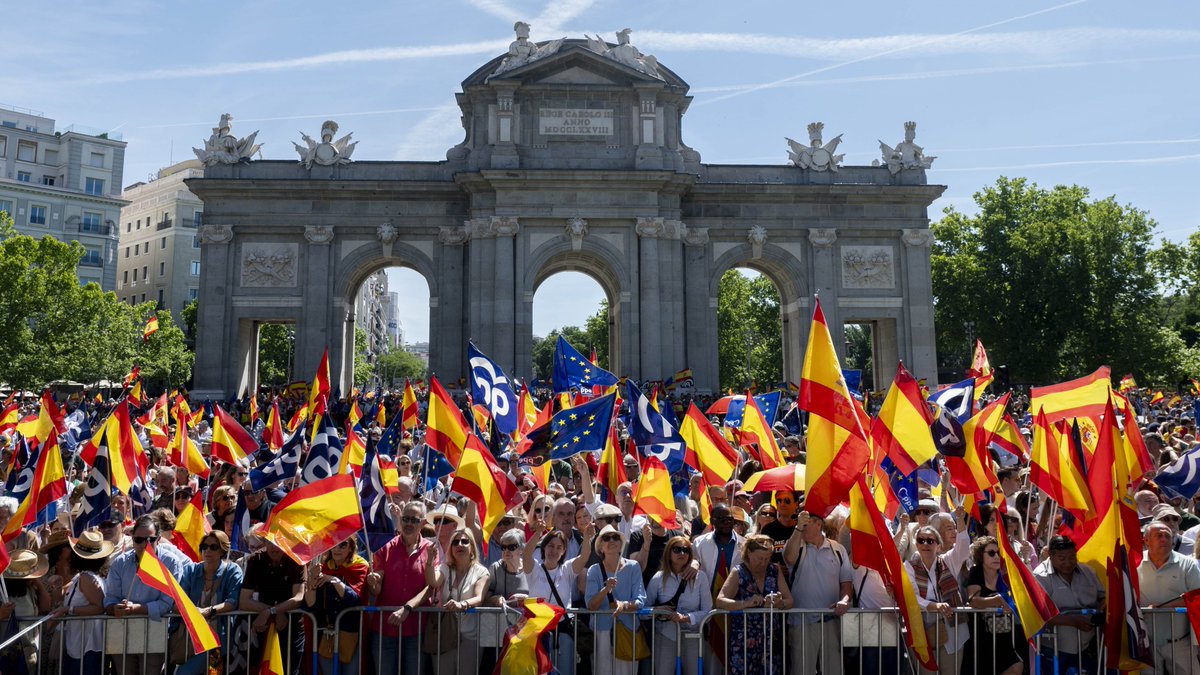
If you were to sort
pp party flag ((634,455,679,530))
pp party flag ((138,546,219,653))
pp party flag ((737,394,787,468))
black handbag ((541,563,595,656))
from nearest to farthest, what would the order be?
pp party flag ((138,546,219,653))
black handbag ((541,563,595,656))
pp party flag ((634,455,679,530))
pp party flag ((737,394,787,468))

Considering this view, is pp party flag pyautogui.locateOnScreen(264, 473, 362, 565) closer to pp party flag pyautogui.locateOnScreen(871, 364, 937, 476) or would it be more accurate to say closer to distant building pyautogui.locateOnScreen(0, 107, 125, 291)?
pp party flag pyautogui.locateOnScreen(871, 364, 937, 476)

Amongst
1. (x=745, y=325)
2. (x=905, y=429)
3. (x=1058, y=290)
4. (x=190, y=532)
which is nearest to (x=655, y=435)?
(x=905, y=429)

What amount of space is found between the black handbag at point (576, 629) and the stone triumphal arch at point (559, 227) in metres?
29.5

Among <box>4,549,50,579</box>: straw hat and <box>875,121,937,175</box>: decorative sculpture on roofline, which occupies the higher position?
<box>875,121,937,175</box>: decorative sculpture on roofline

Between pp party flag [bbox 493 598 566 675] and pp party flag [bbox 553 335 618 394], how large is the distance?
8.58 meters

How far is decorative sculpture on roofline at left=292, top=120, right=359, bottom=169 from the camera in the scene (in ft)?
134

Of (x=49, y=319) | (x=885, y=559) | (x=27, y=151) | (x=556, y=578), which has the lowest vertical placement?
(x=556, y=578)

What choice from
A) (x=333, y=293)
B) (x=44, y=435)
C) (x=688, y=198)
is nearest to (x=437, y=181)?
(x=333, y=293)

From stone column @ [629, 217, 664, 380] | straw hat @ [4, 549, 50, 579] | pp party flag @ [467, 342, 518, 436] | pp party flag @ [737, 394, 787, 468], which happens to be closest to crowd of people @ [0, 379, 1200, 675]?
straw hat @ [4, 549, 50, 579]

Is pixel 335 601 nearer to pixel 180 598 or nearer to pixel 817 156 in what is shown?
pixel 180 598

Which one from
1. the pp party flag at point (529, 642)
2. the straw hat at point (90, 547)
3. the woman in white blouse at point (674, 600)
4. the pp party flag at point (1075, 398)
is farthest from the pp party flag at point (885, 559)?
the straw hat at point (90, 547)

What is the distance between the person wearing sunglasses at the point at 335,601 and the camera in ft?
27.4

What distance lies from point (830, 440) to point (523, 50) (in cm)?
3409

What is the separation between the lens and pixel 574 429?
12.9 meters
